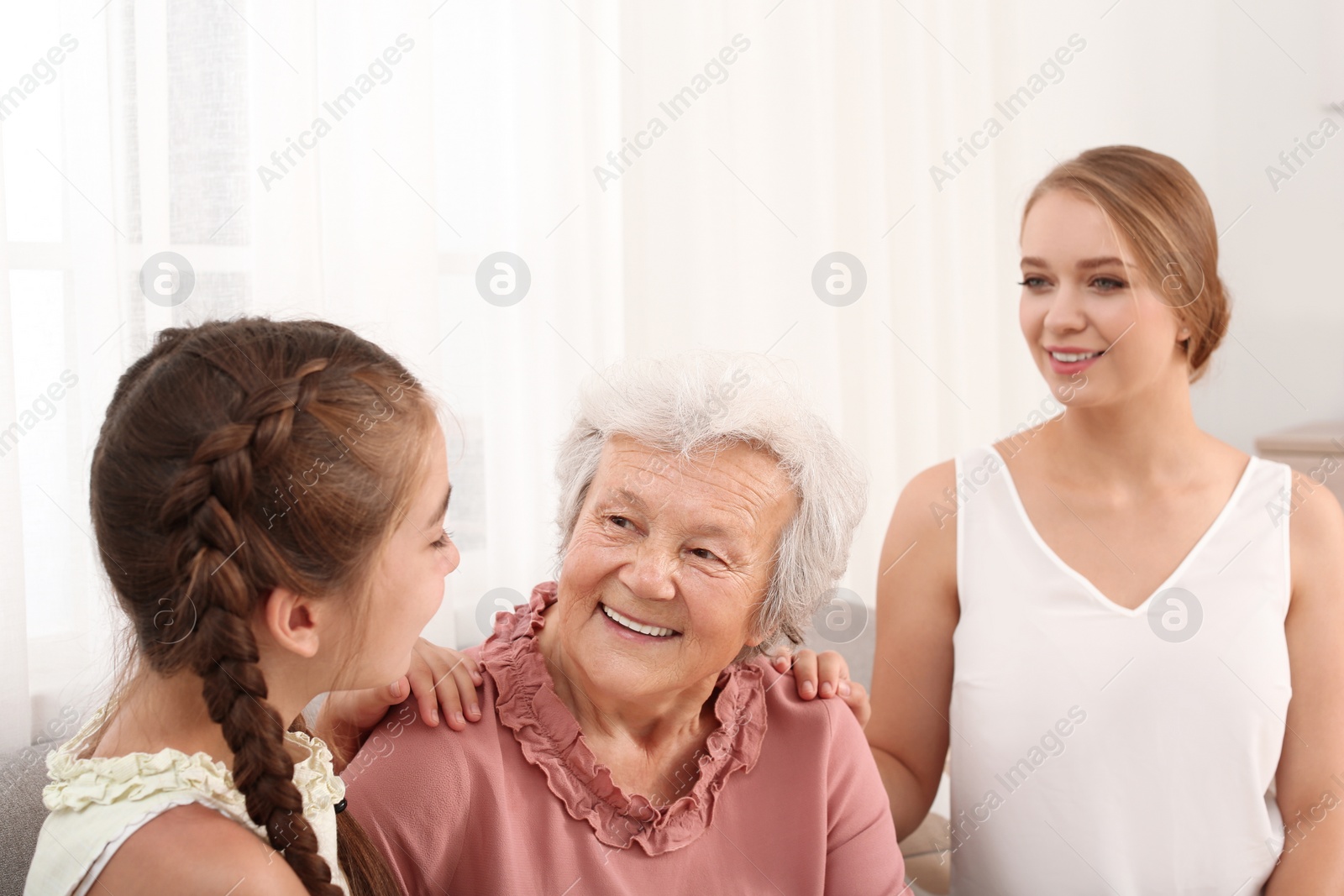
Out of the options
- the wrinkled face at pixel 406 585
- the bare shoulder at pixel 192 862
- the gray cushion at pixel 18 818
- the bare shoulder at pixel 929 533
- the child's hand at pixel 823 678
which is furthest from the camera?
the bare shoulder at pixel 929 533

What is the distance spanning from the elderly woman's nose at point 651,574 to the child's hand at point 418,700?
0.23 m

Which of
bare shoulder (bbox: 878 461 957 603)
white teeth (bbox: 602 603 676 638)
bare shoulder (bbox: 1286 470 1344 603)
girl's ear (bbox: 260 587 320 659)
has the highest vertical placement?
bare shoulder (bbox: 1286 470 1344 603)

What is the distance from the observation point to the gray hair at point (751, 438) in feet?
4.35

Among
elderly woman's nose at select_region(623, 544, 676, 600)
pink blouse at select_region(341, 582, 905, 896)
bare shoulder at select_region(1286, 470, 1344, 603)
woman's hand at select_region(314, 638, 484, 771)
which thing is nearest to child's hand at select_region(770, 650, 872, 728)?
pink blouse at select_region(341, 582, 905, 896)

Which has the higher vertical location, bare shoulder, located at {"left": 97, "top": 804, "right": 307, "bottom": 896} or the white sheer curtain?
the white sheer curtain

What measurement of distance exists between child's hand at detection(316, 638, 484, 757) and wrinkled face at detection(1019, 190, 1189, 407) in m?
1.01

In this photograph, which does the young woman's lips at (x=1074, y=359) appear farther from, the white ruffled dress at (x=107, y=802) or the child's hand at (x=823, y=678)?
the white ruffled dress at (x=107, y=802)

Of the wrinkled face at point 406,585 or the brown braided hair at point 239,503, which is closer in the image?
the brown braided hair at point 239,503

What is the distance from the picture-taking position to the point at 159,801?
36.0 inches

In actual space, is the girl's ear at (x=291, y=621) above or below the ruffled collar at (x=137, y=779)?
above

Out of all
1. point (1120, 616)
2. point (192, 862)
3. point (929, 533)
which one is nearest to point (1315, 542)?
point (1120, 616)

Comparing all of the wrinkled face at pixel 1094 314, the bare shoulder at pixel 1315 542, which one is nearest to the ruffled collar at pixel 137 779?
the wrinkled face at pixel 1094 314

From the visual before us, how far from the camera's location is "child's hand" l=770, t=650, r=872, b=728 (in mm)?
1467

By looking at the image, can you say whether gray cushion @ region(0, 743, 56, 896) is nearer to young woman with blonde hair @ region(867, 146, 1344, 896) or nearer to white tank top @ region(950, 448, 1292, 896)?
young woman with blonde hair @ region(867, 146, 1344, 896)
